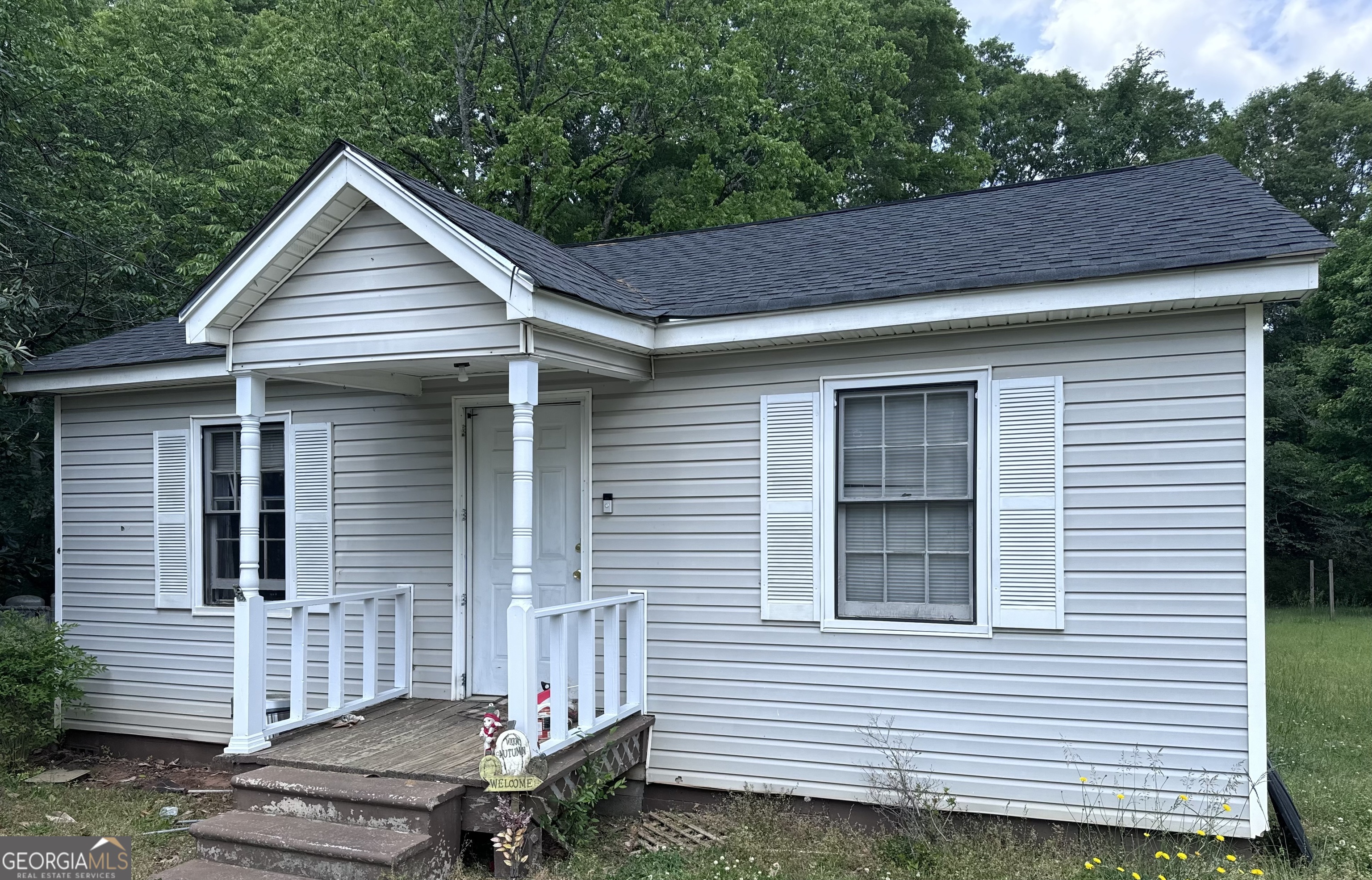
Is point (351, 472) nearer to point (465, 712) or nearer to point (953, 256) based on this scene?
point (465, 712)

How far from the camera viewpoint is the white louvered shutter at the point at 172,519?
7.40 m

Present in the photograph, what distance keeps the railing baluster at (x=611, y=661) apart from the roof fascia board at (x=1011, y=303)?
1.74 m

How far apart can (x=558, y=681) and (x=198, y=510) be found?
13.7 ft

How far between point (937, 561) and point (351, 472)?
4430 millimetres

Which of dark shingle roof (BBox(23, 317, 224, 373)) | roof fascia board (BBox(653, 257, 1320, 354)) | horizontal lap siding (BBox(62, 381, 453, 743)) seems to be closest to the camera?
roof fascia board (BBox(653, 257, 1320, 354))

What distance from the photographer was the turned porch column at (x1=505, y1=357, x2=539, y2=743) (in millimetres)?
4691

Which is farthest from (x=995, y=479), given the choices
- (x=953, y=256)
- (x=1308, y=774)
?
(x=1308, y=774)

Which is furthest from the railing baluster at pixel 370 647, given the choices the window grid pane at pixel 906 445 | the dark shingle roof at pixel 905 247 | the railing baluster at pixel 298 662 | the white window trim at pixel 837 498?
the window grid pane at pixel 906 445

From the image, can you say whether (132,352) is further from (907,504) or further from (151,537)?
(907,504)

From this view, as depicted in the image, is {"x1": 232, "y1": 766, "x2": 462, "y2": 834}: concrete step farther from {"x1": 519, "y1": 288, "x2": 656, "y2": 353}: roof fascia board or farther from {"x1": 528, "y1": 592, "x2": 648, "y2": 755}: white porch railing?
{"x1": 519, "y1": 288, "x2": 656, "y2": 353}: roof fascia board

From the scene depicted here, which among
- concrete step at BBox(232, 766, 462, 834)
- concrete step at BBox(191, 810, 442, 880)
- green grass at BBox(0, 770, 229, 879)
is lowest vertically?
green grass at BBox(0, 770, 229, 879)

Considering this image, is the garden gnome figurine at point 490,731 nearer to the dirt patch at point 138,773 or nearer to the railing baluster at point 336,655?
the railing baluster at point 336,655

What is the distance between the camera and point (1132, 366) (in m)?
4.90

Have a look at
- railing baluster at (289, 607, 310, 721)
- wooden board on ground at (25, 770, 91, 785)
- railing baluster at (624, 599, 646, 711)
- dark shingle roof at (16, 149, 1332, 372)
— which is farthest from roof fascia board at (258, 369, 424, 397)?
wooden board on ground at (25, 770, 91, 785)
